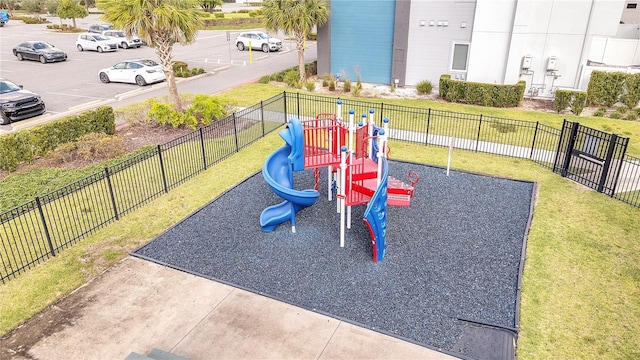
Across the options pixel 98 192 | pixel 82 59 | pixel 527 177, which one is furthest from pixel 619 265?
pixel 82 59

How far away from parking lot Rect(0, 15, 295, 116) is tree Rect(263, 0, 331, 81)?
7.64 metres

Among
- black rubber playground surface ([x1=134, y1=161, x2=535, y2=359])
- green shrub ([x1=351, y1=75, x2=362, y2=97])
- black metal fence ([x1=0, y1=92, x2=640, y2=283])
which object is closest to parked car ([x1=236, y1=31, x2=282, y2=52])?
green shrub ([x1=351, y1=75, x2=362, y2=97])

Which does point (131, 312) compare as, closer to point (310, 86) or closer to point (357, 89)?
point (357, 89)

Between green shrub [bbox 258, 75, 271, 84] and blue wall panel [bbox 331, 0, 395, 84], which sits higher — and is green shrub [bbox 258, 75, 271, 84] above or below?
below

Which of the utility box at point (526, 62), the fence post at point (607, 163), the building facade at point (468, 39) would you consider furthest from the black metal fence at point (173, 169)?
the utility box at point (526, 62)

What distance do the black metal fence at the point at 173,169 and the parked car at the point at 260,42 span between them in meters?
18.0

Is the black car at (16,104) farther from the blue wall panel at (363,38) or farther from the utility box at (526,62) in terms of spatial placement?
the utility box at (526,62)

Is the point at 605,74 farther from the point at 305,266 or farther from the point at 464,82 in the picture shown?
the point at 305,266

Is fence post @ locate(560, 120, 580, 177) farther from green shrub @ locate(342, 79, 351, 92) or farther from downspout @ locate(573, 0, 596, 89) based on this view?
green shrub @ locate(342, 79, 351, 92)

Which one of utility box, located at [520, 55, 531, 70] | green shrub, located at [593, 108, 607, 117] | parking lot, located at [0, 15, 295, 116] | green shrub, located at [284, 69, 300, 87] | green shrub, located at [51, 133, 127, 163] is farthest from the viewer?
green shrub, located at [284, 69, 300, 87]

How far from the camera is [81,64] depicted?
104ft

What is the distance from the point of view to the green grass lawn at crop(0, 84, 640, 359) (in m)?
7.48

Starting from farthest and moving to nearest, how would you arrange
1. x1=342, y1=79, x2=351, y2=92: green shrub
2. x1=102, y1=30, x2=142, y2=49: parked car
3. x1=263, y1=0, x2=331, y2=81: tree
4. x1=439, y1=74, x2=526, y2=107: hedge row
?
x1=102, y1=30, x2=142, y2=49: parked car → x1=342, y1=79, x2=351, y2=92: green shrub → x1=263, y1=0, x2=331, y2=81: tree → x1=439, y1=74, x2=526, y2=107: hedge row

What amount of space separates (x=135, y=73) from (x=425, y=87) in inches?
661
